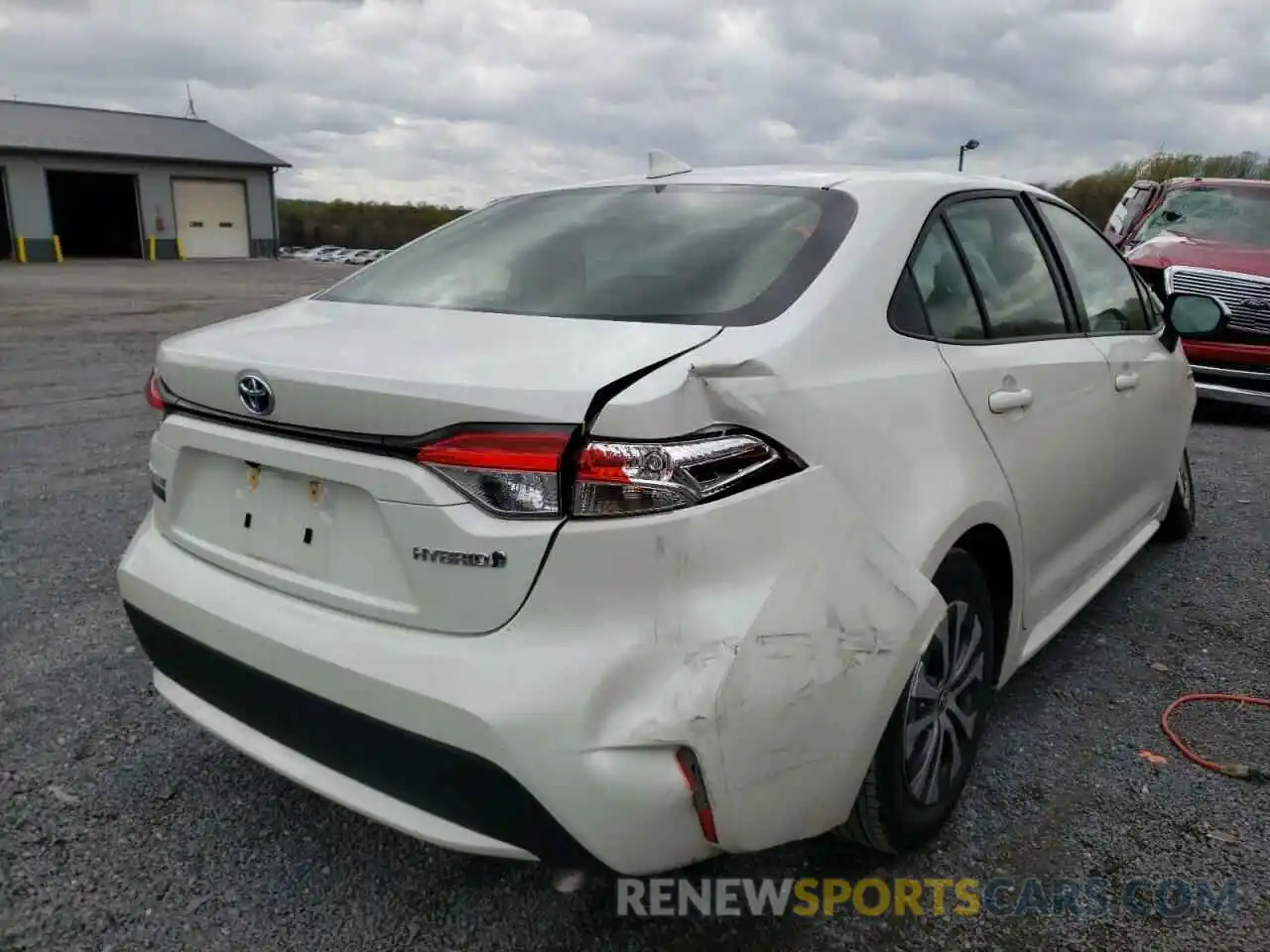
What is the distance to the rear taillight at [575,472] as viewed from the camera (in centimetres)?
163

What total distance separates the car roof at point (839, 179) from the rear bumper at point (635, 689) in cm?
103

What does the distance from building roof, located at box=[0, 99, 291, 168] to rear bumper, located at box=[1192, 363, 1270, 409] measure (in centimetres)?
3397

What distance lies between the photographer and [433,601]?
68.3 inches

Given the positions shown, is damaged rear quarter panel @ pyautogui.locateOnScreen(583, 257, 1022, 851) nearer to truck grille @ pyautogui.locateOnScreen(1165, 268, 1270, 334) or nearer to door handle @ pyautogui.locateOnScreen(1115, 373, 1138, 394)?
door handle @ pyautogui.locateOnScreen(1115, 373, 1138, 394)

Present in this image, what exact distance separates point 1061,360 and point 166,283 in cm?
2257

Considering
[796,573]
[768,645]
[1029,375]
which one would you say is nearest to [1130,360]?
[1029,375]

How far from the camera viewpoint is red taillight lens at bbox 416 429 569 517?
1.63m

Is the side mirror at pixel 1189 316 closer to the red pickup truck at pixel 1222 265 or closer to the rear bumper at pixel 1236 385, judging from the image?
the red pickup truck at pixel 1222 265

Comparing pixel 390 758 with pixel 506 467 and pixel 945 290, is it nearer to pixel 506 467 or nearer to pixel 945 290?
pixel 506 467

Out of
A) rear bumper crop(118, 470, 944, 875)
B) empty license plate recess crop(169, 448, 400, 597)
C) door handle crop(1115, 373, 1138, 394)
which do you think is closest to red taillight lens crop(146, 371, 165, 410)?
empty license plate recess crop(169, 448, 400, 597)

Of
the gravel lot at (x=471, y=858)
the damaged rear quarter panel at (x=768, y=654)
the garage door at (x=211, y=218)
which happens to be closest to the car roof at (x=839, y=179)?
the damaged rear quarter panel at (x=768, y=654)

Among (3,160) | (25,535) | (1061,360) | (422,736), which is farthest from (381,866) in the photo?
(3,160)

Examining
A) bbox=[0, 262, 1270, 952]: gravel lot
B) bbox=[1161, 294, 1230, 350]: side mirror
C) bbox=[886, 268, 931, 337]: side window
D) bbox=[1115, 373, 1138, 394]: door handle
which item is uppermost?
bbox=[886, 268, 931, 337]: side window

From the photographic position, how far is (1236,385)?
7.40 m
